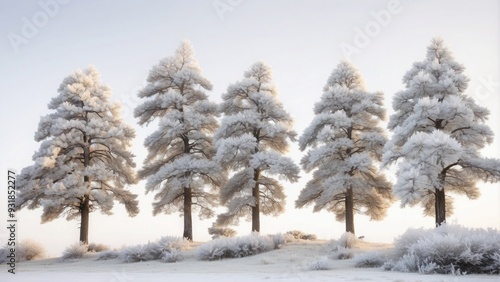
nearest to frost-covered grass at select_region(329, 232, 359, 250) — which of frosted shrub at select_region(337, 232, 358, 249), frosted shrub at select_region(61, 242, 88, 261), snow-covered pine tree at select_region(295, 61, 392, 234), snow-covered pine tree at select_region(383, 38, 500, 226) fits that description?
frosted shrub at select_region(337, 232, 358, 249)

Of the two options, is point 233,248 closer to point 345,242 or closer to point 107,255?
point 345,242

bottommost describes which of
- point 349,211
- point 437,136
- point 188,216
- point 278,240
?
point 278,240

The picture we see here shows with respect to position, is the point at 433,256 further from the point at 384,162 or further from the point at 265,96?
the point at 265,96

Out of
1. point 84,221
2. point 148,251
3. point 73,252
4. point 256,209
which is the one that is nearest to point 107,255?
point 73,252

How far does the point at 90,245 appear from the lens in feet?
76.3

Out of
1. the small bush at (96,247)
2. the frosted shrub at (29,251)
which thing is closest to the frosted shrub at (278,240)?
the small bush at (96,247)

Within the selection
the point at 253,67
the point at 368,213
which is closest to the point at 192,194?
the point at 253,67

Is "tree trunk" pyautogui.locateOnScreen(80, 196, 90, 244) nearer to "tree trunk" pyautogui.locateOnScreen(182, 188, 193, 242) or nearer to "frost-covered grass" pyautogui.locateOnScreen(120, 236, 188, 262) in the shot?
"tree trunk" pyautogui.locateOnScreen(182, 188, 193, 242)

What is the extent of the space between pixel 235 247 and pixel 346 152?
30.2 feet

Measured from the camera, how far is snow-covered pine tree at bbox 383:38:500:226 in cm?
1614

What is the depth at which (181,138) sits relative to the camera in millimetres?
25422

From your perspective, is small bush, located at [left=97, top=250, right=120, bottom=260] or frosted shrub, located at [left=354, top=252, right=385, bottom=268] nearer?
frosted shrub, located at [left=354, top=252, right=385, bottom=268]

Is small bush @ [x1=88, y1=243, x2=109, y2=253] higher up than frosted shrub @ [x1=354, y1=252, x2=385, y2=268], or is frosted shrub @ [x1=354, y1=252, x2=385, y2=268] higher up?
frosted shrub @ [x1=354, y1=252, x2=385, y2=268]

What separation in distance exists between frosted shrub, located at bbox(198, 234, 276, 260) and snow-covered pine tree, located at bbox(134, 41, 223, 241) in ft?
22.9
